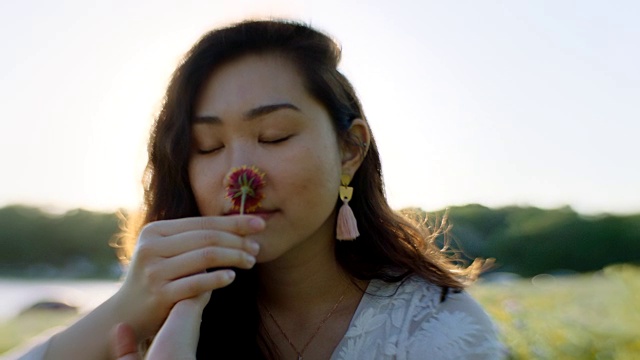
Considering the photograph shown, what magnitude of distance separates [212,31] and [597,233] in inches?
677

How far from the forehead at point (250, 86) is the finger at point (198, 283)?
1.89 ft

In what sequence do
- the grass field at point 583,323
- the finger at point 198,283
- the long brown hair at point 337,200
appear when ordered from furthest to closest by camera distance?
the grass field at point 583,323
the long brown hair at point 337,200
the finger at point 198,283

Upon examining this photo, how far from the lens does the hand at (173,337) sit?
195cm

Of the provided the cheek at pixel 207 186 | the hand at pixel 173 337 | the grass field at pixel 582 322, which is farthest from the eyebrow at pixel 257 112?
the grass field at pixel 582 322

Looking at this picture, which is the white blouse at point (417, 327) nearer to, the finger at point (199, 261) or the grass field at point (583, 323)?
the finger at point (199, 261)

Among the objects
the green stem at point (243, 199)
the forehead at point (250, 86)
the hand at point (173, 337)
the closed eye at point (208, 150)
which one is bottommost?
the hand at point (173, 337)

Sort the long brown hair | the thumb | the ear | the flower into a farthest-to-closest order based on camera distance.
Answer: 1. the ear
2. the long brown hair
3. the flower
4. the thumb

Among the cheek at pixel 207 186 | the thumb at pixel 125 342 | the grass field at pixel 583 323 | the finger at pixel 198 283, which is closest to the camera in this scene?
the finger at pixel 198 283

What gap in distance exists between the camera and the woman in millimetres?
2229

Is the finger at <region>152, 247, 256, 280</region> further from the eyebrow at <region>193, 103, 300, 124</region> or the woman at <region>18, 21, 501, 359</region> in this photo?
the eyebrow at <region>193, 103, 300, 124</region>

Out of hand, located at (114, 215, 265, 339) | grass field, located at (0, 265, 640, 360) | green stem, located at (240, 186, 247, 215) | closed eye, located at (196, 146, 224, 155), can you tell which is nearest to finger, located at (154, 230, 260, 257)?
A: hand, located at (114, 215, 265, 339)

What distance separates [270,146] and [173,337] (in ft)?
2.36

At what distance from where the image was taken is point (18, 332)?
278 inches

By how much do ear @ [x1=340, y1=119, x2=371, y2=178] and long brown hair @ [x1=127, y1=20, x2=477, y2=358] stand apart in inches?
1.0
